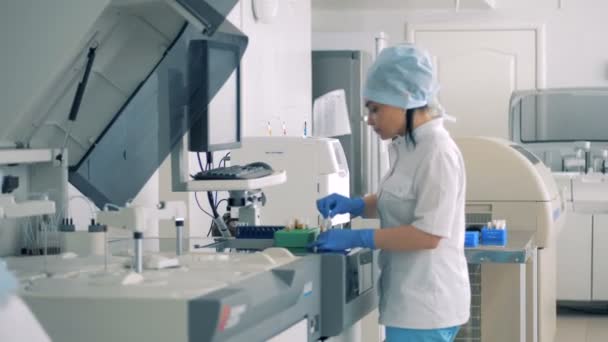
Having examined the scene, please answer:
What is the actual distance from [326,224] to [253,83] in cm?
210

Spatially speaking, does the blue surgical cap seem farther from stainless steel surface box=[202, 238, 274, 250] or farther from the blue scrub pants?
the blue scrub pants

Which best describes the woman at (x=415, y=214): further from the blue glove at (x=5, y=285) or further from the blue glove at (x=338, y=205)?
the blue glove at (x=5, y=285)

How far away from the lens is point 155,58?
2439 mm

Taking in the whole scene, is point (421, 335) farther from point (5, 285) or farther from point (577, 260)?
point (577, 260)

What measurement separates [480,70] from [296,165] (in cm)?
411

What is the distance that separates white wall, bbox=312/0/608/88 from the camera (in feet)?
24.1

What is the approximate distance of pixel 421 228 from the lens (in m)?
2.34

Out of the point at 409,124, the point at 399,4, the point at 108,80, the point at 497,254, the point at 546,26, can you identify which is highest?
the point at 399,4

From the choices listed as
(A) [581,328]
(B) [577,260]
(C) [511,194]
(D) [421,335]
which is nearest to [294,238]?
(D) [421,335]

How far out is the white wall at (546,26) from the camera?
289 inches

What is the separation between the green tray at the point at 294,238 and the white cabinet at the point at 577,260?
12.1ft

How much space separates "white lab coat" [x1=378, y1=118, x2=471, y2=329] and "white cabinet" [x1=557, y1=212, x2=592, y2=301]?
3406 millimetres

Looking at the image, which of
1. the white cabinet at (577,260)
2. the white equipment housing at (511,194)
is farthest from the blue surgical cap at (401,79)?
the white cabinet at (577,260)

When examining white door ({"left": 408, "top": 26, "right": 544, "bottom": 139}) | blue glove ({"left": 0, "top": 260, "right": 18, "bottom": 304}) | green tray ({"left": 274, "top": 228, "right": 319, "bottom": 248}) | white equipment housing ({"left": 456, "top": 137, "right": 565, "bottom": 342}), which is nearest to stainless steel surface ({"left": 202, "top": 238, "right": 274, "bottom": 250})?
green tray ({"left": 274, "top": 228, "right": 319, "bottom": 248})
